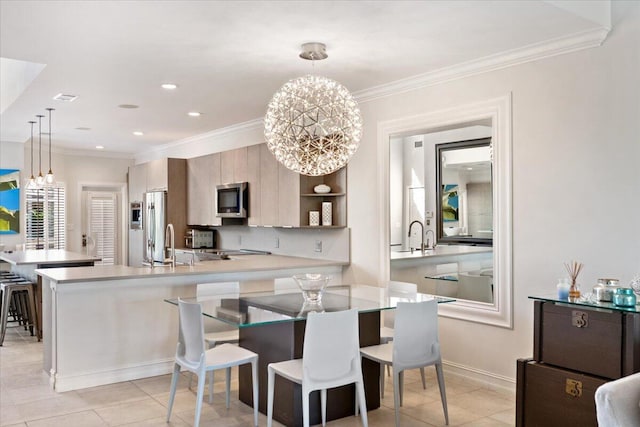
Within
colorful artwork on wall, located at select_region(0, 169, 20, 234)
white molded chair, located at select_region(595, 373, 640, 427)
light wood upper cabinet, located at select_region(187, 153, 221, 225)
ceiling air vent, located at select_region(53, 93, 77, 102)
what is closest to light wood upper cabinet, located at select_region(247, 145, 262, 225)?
light wood upper cabinet, located at select_region(187, 153, 221, 225)

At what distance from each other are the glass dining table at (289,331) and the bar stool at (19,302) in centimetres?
303

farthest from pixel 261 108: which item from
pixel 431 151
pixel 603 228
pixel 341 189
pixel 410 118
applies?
pixel 603 228

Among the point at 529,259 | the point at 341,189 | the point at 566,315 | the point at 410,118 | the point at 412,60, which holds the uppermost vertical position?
the point at 412,60

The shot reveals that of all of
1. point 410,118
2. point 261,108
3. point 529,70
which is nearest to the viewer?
point 529,70

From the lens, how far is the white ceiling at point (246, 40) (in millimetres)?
3055

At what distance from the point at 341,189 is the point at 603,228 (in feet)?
8.71

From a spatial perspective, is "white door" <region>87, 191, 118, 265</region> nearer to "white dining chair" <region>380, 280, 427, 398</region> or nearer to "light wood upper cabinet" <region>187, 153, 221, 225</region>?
"light wood upper cabinet" <region>187, 153, 221, 225</region>

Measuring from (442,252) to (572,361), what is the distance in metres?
3.44

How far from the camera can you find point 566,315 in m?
2.94

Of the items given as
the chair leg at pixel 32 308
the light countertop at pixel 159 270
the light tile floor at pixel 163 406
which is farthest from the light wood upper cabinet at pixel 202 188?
the light tile floor at pixel 163 406

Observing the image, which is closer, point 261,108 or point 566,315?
point 566,315

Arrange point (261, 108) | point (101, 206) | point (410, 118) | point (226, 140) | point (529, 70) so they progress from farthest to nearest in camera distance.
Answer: point (101, 206) < point (226, 140) < point (261, 108) < point (410, 118) < point (529, 70)

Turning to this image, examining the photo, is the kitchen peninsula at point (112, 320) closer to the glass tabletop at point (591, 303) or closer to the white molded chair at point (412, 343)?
the white molded chair at point (412, 343)

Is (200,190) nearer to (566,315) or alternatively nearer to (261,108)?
(261,108)
